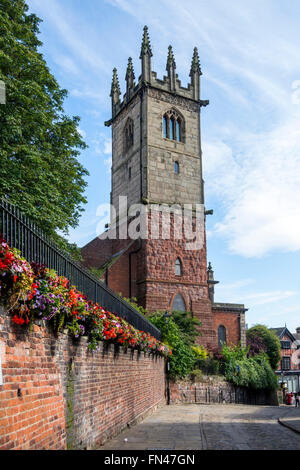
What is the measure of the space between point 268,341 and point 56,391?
44111mm

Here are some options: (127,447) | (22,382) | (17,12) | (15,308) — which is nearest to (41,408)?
(22,382)

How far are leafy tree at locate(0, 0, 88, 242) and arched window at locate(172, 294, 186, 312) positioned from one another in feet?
50.1

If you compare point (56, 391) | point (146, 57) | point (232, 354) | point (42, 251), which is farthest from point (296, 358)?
point (42, 251)

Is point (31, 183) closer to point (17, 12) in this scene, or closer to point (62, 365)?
point (17, 12)

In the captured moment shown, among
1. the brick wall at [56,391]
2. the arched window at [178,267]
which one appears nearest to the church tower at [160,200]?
the arched window at [178,267]

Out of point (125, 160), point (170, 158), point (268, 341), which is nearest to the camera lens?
point (170, 158)

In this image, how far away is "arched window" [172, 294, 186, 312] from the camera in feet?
113

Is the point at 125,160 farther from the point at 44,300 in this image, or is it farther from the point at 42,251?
the point at 44,300

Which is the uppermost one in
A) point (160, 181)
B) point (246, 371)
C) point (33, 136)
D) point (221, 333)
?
point (160, 181)

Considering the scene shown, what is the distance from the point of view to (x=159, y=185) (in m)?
36.3

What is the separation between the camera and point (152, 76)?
123 feet

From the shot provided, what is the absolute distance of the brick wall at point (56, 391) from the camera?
17.0 feet

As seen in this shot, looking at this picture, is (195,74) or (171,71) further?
(195,74)

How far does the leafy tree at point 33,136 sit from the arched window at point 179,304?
15275 mm
